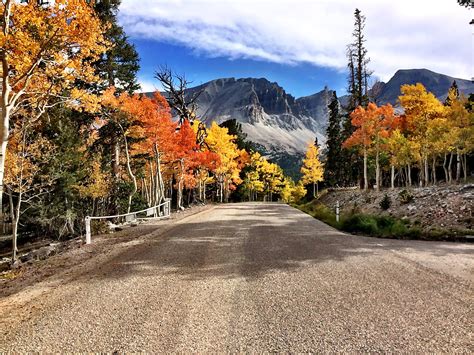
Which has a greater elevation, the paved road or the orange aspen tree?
the orange aspen tree

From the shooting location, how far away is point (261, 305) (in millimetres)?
4918

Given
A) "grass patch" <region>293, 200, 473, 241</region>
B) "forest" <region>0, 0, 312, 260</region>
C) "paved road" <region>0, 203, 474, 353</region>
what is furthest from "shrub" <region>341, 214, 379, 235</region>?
"forest" <region>0, 0, 312, 260</region>

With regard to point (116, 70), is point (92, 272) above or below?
below

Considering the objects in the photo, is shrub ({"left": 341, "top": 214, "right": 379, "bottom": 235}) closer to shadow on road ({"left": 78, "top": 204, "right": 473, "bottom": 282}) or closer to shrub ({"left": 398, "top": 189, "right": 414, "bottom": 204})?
shadow on road ({"left": 78, "top": 204, "right": 473, "bottom": 282})

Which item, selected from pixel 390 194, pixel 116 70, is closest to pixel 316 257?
pixel 390 194

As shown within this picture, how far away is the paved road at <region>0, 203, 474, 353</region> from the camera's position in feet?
12.6

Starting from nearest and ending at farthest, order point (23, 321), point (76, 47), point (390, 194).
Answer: point (23, 321) < point (76, 47) < point (390, 194)

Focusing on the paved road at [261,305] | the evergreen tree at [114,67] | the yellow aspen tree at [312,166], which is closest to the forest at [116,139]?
the evergreen tree at [114,67]

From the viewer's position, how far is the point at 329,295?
527cm

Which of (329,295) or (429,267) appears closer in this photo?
(329,295)

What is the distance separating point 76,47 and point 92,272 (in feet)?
22.3

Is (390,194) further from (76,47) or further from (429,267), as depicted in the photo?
(76,47)

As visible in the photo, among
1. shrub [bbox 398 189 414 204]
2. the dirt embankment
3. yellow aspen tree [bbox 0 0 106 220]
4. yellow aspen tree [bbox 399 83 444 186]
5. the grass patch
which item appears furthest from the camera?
yellow aspen tree [bbox 399 83 444 186]

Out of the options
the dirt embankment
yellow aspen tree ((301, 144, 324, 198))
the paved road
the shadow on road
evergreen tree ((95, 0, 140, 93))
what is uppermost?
evergreen tree ((95, 0, 140, 93))
